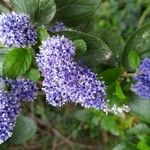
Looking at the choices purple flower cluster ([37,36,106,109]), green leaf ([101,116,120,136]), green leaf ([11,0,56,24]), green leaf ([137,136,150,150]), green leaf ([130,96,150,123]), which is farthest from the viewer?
green leaf ([101,116,120,136])

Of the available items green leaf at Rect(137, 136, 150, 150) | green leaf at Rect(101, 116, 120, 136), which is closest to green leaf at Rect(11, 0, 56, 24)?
green leaf at Rect(137, 136, 150, 150)

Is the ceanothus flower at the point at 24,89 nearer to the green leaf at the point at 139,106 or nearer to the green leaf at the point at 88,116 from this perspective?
the green leaf at the point at 139,106

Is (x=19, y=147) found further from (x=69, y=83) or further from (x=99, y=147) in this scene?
(x=69, y=83)

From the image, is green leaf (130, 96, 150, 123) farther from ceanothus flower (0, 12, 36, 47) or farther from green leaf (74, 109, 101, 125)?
green leaf (74, 109, 101, 125)

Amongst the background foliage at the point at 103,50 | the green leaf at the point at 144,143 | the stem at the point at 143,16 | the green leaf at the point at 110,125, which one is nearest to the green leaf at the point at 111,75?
the background foliage at the point at 103,50

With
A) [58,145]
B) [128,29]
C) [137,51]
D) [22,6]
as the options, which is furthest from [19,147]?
[22,6]

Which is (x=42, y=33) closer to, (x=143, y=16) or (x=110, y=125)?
(x=110, y=125)
